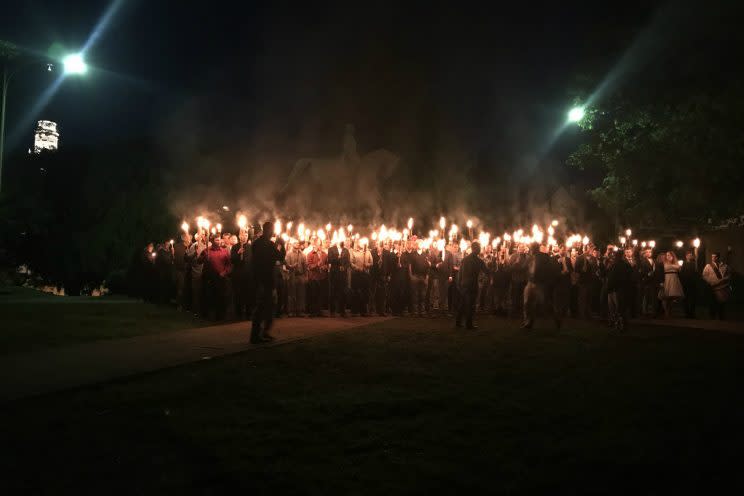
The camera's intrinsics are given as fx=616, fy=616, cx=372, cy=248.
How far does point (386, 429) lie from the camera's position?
549 centimetres

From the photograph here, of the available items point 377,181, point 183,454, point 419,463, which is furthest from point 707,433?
point 377,181

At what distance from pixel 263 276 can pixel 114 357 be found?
2.76m

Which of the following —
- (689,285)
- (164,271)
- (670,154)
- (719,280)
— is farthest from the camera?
(670,154)

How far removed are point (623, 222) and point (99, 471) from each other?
34.8m

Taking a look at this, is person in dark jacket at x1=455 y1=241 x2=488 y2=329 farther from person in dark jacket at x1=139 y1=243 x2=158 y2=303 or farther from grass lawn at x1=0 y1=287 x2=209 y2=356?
person in dark jacket at x1=139 y1=243 x2=158 y2=303

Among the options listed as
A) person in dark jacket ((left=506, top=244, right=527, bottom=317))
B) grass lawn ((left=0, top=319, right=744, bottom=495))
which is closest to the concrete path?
person in dark jacket ((left=506, top=244, right=527, bottom=317))

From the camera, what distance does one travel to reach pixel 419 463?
458 cm

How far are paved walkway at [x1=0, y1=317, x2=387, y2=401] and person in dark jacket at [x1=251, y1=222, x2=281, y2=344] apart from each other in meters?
0.41

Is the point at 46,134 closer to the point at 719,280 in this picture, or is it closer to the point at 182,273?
the point at 182,273

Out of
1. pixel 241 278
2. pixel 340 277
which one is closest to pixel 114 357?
pixel 241 278

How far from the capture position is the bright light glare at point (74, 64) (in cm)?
1503

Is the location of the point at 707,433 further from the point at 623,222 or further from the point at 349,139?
the point at 349,139

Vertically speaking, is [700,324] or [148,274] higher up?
[148,274]

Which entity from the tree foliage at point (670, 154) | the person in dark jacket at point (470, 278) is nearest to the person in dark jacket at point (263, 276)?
the person in dark jacket at point (470, 278)
